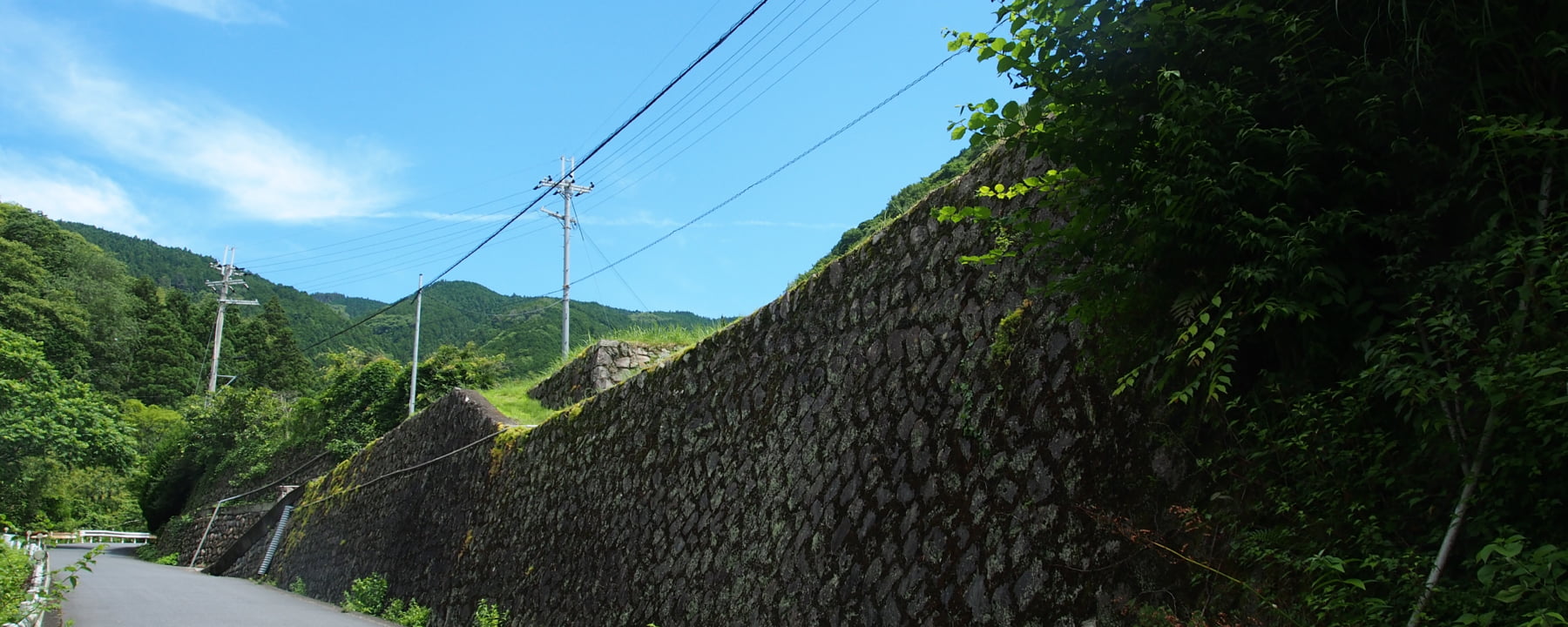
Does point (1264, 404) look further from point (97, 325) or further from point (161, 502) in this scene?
point (97, 325)

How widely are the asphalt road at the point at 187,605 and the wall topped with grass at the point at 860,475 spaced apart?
2456 millimetres

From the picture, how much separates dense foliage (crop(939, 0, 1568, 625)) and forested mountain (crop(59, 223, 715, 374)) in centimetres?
3744

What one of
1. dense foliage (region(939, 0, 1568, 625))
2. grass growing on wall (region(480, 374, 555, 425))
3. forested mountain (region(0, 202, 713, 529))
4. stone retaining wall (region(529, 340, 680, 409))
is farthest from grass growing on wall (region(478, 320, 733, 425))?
dense foliage (region(939, 0, 1568, 625))

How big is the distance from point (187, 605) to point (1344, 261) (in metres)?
15.4

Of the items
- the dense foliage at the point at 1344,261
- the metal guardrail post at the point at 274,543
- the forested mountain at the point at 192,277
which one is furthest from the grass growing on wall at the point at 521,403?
the forested mountain at the point at 192,277

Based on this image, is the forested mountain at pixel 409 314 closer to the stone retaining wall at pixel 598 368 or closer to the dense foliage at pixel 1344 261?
the stone retaining wall at pixel 598 368

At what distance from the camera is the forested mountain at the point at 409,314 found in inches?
1815

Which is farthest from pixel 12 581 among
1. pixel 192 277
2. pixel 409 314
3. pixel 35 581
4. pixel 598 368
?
pixel 192 277

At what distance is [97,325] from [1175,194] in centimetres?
6835

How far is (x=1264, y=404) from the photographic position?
143 inches

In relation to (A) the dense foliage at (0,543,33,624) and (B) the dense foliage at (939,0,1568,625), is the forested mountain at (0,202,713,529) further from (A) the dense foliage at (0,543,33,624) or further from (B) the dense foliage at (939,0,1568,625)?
(B) the dense foliage at (939,0,1568,625)

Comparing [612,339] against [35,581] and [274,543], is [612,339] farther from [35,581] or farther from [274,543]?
[274,543]

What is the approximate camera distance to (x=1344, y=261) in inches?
132

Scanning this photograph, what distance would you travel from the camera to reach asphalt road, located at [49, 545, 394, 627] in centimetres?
1145
